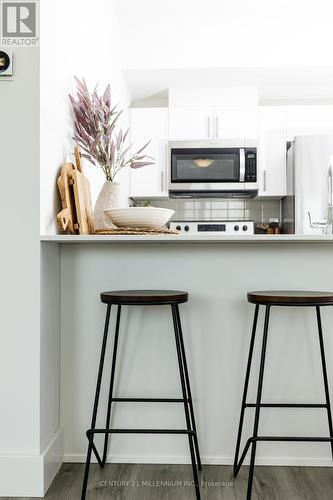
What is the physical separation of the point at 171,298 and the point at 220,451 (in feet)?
2.51

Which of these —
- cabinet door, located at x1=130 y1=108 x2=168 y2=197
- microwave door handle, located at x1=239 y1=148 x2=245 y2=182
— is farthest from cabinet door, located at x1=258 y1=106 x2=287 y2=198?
cabinet door, located at x1=130 y1=108 x2=168 y2=197

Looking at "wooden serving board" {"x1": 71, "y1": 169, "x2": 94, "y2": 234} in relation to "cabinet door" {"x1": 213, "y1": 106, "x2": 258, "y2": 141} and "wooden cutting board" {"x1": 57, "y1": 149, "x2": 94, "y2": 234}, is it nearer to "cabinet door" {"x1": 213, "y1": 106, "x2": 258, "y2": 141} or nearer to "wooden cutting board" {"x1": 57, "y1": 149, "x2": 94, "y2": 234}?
"wooden cutting board" {"x1": 57, "y1": 149, "x2": 94, "y2": 234}

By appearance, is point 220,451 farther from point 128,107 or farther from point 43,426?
point 128,107

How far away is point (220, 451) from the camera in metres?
2.07

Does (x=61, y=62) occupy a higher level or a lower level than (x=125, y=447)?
higher

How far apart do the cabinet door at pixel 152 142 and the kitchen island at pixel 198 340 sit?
234 centimetres

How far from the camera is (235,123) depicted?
4.31 metres

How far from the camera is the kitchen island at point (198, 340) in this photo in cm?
207

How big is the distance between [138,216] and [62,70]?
763mm

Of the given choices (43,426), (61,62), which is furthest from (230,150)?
(43,426)
